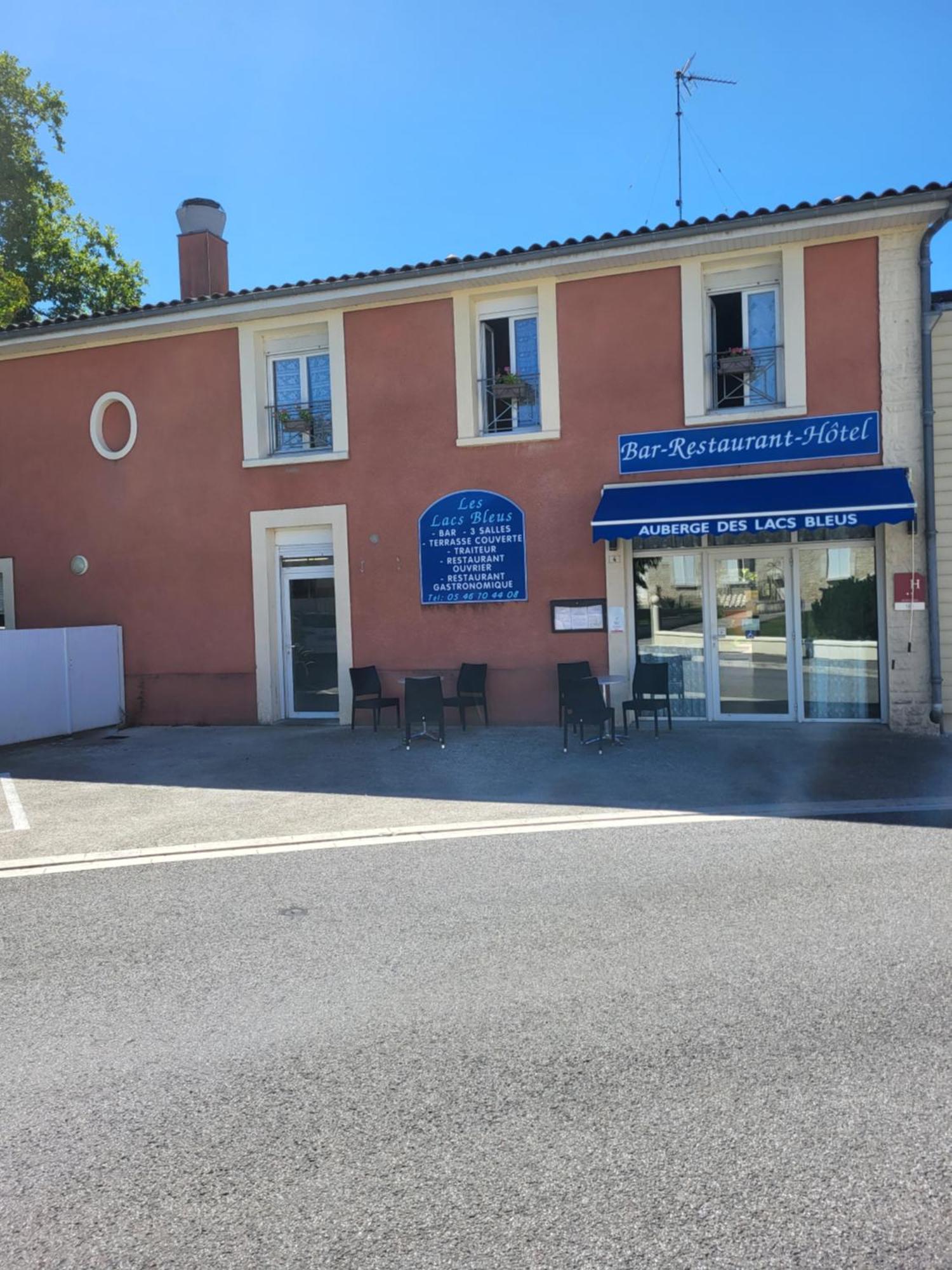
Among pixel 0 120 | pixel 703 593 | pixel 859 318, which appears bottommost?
pixel 703 593

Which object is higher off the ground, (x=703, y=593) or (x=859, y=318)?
(x=859, y=318)

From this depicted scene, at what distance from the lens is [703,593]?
1202 cm

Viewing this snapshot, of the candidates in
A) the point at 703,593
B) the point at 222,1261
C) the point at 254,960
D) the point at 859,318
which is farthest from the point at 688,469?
the point at 222,1261

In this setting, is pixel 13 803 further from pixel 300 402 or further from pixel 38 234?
pixel 38 234

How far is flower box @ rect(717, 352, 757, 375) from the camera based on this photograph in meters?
11.6

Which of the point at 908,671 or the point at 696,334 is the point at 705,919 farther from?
the point at 696,334

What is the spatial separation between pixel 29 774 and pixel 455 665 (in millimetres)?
5247

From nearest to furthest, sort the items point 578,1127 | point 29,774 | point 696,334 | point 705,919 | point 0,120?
point 578,1127, point 705,919, point 29,774, point 696,334, point 0,120

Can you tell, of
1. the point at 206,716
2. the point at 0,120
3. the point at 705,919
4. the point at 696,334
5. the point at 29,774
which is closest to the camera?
the point at 705,919

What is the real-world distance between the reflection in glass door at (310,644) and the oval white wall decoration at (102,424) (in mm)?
3144

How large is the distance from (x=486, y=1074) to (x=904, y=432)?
385 inches

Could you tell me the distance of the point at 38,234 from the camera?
84.9 feet

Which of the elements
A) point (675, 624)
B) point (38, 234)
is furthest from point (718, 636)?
point (38, 234)

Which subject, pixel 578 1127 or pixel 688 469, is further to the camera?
pixel 688 469
